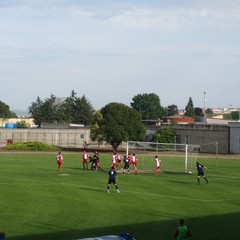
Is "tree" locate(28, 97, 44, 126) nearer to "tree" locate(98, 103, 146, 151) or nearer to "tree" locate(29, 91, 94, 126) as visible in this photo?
"tree" locate(29, 91, 94, 126)

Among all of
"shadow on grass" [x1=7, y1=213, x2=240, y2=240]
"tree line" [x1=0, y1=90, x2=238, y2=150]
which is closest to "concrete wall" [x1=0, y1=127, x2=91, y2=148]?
"tree line" [x1=0, y1=90, x2=238, y2=150]

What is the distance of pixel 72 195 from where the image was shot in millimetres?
31891

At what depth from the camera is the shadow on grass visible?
70.4 ft

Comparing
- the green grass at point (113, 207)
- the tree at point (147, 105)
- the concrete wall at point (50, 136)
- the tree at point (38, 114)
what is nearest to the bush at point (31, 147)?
the concrete wall at point (50, 136)

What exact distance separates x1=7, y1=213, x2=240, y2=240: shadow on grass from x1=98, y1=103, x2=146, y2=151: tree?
55634 millimetres

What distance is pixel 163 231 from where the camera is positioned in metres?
22.8

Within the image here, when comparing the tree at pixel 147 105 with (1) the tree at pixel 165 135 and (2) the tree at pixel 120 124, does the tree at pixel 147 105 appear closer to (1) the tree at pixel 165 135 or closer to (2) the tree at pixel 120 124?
(1) the tree at pixel 165 135

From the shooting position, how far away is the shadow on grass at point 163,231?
21.5 m

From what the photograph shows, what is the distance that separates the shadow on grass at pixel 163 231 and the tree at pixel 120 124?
55.6 meters

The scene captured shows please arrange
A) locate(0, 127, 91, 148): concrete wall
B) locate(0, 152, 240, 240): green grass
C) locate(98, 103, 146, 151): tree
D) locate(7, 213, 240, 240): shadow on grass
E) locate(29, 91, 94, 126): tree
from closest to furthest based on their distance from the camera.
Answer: locate(7, 213, 240, 240): shadow on grass
locate(0, 152, 240, 240): green grass
locate(98, 103, 146, 151): tree
locate(0, 127, 91, 148): concrete wall
locate(29, 91, 94, 126): tree

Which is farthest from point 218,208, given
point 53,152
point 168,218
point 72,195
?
point 53,152

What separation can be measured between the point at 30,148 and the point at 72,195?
5243 centimetres

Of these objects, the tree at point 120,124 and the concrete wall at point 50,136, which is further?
the concrete wall at point 50,136

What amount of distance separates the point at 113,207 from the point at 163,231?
19.0ft
